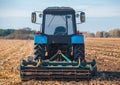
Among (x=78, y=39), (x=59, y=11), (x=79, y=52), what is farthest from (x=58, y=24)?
(x=79, y=52)

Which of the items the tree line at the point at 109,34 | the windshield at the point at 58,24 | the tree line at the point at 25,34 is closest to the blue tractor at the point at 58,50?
the windshield at the point at 58,24

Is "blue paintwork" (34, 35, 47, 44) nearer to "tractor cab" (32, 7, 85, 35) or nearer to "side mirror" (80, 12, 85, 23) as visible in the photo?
"tractor cab" (32, 7, 85, 35)

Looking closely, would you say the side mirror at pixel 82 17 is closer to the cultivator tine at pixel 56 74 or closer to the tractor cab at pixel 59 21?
the tractor cab at pixel 59 21

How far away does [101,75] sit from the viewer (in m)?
13.9

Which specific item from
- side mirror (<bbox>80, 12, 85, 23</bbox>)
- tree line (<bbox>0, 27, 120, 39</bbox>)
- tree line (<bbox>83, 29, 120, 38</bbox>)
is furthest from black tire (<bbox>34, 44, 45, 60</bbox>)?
tree line (<bbox>83, 29, 120, 38</bbox>)

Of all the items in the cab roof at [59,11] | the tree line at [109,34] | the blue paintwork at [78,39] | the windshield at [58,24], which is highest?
the cab roof at [59,11]

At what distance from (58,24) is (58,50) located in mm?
1052

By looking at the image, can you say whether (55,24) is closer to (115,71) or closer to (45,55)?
(45,55)

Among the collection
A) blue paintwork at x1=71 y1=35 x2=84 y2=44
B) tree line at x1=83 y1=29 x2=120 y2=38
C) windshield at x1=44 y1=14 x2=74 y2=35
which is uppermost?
windshield at x1=44 y1=14 x2=74 y2=35

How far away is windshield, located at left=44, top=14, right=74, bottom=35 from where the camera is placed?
14898 millimetres

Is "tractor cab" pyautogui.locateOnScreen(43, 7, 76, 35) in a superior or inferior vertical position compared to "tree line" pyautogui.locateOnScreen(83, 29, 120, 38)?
superior

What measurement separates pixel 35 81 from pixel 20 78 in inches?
34.2

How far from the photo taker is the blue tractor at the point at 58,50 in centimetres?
1281

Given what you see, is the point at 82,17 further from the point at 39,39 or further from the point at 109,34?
the point at 109,34
